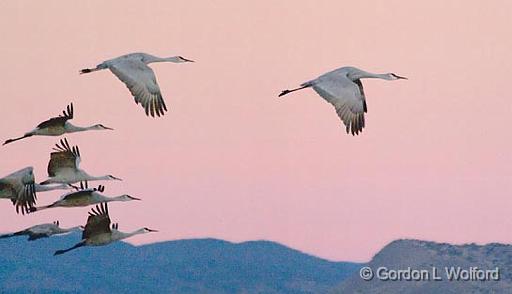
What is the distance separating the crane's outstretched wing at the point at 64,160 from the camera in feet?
128

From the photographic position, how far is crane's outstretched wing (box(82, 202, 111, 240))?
→ 1538 inches

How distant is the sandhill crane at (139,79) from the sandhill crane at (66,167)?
81.9 inches

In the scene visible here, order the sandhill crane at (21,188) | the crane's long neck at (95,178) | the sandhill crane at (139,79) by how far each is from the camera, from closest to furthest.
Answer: the sandhill crane at (21,188) < the sandhill crane at (139,79) < the crane's long neck at (95,178)

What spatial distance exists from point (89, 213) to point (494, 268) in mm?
105199

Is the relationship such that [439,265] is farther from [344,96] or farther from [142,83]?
[142,83]

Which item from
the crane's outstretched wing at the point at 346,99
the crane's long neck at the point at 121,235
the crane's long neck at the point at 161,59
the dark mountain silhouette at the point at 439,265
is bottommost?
the dark mountain silhouette at the point at 439,265

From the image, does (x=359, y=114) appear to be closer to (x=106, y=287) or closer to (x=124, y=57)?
(x=124, y=57)

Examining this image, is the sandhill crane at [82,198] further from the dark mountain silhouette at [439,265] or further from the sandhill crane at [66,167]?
the dark mountain silhouette at [439,265]

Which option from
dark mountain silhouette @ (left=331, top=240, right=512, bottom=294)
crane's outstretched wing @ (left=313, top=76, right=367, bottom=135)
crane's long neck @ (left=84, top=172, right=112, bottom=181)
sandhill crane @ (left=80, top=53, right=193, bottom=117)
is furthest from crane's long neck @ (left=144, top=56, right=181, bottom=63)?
dark mountain silhouette @ (left=331, top=240, right=512, bottom=294)

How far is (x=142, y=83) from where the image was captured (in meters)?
38.3

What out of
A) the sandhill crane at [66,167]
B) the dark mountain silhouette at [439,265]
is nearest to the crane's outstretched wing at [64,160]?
the sandhill crane at [66,167]

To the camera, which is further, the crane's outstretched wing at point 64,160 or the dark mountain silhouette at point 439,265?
the dark mountain silhouette at point 439,265

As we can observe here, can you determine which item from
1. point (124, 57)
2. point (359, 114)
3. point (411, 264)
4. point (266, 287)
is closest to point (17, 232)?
point (124, 57)

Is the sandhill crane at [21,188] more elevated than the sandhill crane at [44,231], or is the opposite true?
the sandhill crane at [21,188]
